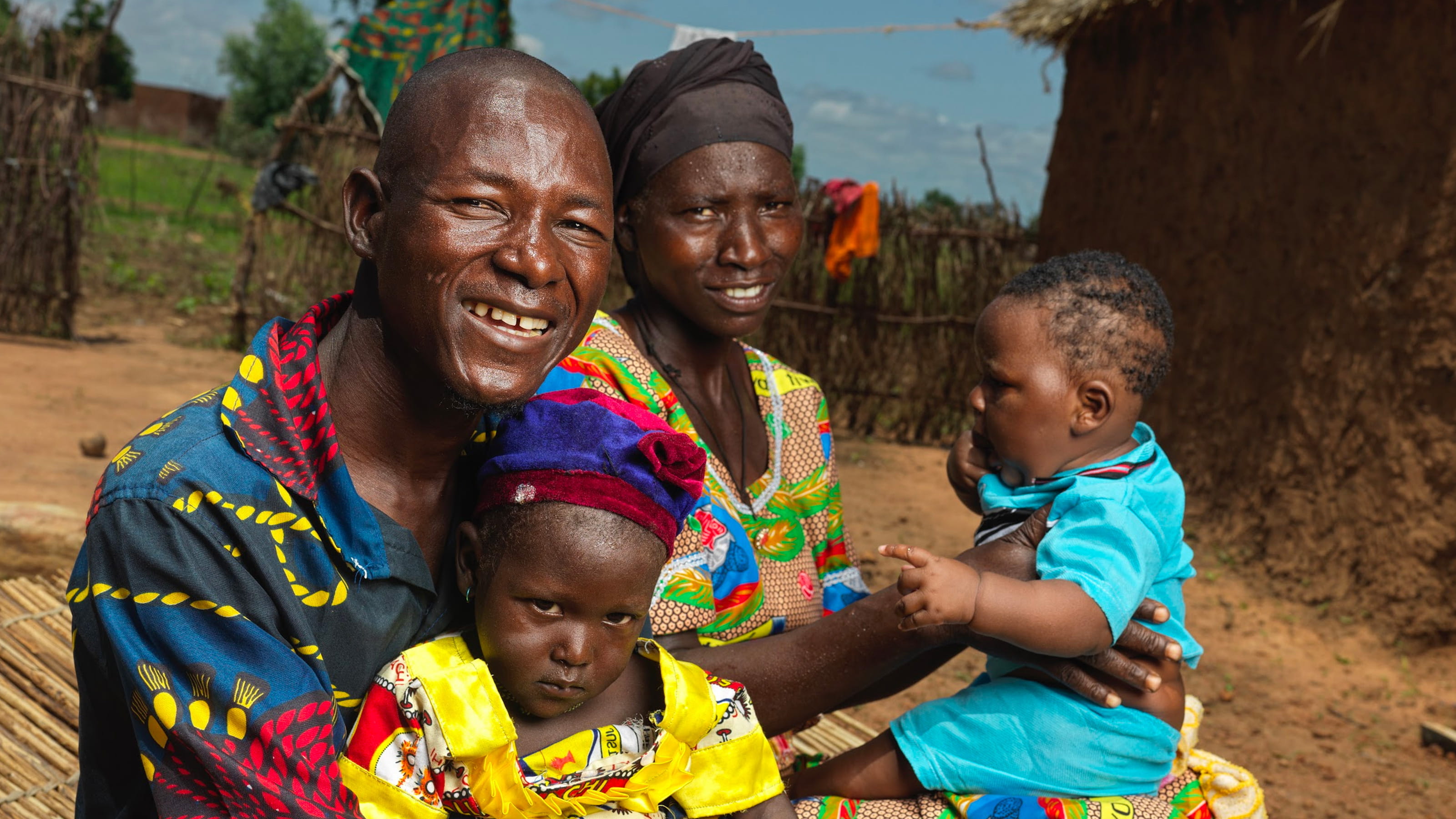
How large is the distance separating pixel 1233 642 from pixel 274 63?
44997 mm

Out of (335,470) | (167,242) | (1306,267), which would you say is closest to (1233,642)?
(1306,267)

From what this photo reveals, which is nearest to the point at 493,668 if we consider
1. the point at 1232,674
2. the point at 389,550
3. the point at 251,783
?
the point at 389,550

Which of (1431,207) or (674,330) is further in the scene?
(1431,207)

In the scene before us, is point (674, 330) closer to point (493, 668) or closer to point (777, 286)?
point (777, 286)

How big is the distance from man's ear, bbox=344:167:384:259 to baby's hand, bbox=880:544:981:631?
3.16ft

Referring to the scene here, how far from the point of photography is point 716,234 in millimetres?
2555

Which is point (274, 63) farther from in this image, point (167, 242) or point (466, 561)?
point (466, 561)

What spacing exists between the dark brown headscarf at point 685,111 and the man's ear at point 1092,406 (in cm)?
93

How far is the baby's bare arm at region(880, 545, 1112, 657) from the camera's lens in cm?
190

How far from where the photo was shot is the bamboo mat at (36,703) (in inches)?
103

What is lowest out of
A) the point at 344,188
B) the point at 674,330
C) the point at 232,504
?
the point at 232,504

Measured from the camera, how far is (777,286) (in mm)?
2703

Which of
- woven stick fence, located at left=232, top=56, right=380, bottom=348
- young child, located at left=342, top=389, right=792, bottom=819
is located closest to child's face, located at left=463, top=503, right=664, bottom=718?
young child, located at left=342, top=389, right=792, bottom=819

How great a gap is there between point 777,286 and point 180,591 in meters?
1.65
